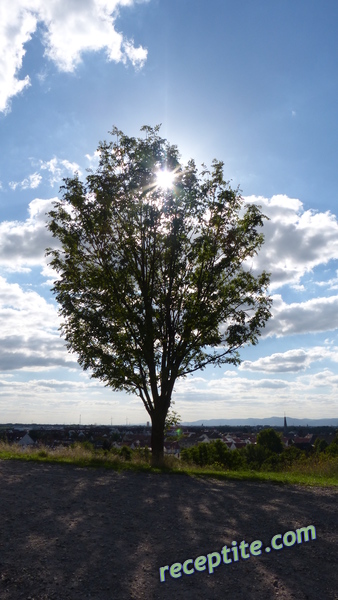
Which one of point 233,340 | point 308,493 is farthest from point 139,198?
point 308,493

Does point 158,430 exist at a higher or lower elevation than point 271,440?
higher

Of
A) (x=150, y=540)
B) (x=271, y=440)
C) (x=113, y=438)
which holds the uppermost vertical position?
(x=113, y=438)

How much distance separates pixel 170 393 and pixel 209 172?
835cm

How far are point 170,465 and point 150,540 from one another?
8807 millimetres

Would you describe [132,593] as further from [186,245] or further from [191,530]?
[186,245]

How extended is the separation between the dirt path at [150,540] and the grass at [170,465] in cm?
282

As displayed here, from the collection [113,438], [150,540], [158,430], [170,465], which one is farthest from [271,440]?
[150,540]

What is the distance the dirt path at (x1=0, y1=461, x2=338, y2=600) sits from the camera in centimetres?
507

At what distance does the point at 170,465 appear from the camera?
15.0 meters

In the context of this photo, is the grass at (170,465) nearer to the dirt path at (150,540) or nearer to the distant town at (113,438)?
the distant town at (113,438)

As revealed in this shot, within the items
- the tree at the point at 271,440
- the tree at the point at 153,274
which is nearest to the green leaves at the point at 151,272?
the tree at the point at 153,274

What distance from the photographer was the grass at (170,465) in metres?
13.1

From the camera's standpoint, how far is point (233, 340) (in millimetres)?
16812

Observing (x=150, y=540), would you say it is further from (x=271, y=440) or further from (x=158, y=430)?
(x=271, y=440)
